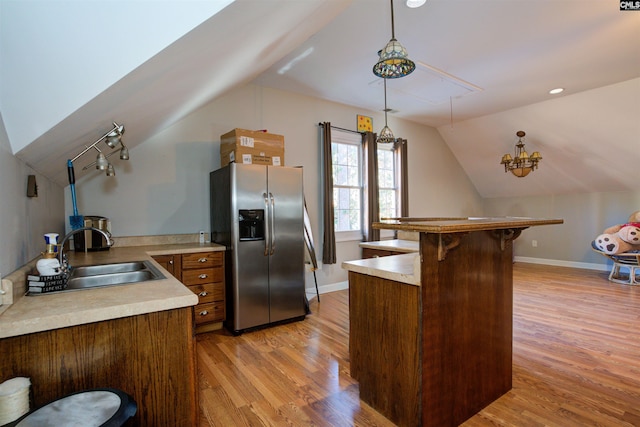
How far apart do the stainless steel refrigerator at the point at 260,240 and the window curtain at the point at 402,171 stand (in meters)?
2.69

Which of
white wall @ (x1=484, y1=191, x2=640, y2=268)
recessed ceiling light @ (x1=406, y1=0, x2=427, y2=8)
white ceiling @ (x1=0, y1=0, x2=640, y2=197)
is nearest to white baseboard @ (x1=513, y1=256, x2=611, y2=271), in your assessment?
white wall @ (x1=484, y1=191, x2=640, y2=268)

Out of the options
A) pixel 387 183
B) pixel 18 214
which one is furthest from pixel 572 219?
pixel 18 214

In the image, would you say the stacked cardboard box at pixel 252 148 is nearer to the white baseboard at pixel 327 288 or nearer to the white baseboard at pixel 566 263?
the white baseboard at pixel 327 288

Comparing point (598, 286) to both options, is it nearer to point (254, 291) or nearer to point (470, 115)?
point (470, 115)

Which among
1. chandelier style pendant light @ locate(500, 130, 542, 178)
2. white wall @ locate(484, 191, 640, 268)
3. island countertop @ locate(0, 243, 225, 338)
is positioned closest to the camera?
island countertop @ locate(0, 243, 225, 338)

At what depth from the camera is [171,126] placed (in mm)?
3547

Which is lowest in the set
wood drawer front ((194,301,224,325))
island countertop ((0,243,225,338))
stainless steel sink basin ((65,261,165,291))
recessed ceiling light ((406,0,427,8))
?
wood drawer front ((194,301,224,325))

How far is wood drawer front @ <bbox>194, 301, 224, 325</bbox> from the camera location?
3.14 m

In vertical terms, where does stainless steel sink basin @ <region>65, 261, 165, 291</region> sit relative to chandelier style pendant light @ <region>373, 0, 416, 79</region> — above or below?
below

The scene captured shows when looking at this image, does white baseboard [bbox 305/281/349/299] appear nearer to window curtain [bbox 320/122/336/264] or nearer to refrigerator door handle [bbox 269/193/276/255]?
window curtain [bbox 320/122/336/264]

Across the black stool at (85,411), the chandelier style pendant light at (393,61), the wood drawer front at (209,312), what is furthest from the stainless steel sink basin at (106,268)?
→ the chandelier style pendant light at (393,61)

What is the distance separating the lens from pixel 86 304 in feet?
3.78

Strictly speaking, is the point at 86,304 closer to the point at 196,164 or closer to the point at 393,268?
the point at 393,268

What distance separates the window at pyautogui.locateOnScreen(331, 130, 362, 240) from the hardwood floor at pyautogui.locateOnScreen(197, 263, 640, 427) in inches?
63.0
